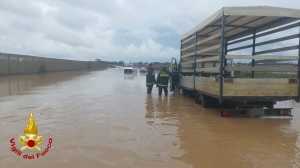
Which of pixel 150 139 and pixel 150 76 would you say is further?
pixel 150 76

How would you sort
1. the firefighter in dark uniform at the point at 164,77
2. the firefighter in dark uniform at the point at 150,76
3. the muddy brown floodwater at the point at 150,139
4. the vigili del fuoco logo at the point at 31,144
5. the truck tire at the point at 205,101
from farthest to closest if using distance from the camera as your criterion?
1. the firefighter in dark uniform at the point at 150,76
2. the firefighter in dark uniform at the point at 164,77
3. the truck tire at the point at 205,101
4. the muddy brown floodwater at the point at 150,139
5. the vigili del fuoco logo at the point at 31,144

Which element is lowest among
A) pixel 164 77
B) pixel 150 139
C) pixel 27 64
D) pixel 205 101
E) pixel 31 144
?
pixel 150 139

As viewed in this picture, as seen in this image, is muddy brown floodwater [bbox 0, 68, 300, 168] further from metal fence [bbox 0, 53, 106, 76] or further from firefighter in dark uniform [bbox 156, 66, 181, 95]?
metal fence [bbox 0, 53, 106, 76]

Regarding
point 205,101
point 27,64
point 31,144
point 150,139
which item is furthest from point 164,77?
point 27,64

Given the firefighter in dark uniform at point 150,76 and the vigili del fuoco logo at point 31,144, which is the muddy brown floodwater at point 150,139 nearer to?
the vigili del fuoco logo at point 31,144

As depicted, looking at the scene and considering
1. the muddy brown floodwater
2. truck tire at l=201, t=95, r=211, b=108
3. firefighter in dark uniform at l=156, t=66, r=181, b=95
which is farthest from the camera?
firefighter in dark uniform at l=156, t=66, r=181, b=95

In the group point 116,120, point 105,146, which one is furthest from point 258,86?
point 105,146

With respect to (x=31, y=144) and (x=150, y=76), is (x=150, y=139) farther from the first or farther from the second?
(x=150, y=76)

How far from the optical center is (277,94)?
21.6ft

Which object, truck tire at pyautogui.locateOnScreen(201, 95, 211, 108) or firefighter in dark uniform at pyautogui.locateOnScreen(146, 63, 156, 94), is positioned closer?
truck tire at pyautogui.locateOnScreen(201, 95, 211, 108)

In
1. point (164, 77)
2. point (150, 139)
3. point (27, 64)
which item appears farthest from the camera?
point (27, 64)

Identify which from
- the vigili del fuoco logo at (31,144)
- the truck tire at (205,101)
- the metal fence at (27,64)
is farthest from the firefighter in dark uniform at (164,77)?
the metal fence at (27,64)

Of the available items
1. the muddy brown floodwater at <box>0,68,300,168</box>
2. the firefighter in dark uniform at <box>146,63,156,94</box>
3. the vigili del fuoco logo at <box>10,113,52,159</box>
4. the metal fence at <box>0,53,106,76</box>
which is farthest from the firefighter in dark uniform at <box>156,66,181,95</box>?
the metal fence at <box>0,53,106,76</box>

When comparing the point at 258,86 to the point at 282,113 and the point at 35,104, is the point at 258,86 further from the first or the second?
the point at 35,104
